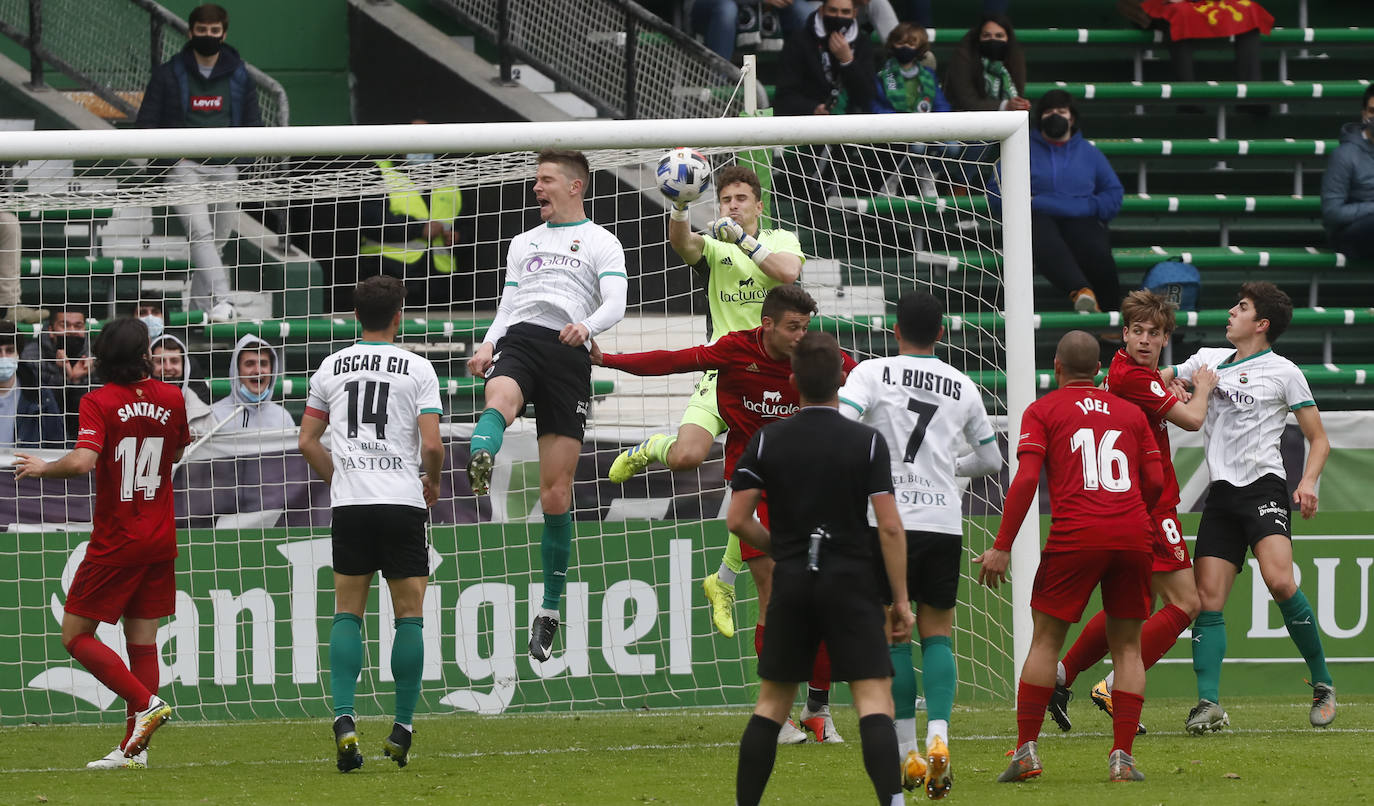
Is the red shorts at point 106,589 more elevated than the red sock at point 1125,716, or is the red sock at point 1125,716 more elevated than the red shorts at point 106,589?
the red shorts at point 106,589

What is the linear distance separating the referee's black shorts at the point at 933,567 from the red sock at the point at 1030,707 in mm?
421

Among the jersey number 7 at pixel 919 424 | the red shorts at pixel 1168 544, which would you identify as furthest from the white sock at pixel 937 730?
the red shorts at pixel 1168 544

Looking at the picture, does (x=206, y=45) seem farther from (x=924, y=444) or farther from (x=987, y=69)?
(x=924, y=444)

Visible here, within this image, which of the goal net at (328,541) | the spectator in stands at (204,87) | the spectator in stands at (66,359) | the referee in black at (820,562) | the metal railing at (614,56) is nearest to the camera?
the referee in black at (820,562)

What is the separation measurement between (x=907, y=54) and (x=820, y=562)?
8.22 m

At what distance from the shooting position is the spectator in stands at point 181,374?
9.48 meters

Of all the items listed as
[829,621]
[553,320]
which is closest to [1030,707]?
[829,621]

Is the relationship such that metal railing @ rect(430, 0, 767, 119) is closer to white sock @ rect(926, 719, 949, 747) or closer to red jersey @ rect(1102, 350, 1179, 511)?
red jersey @ rect(1102, 350, 1179, 511)

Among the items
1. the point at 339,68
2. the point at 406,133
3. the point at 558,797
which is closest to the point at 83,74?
the point at 339,68

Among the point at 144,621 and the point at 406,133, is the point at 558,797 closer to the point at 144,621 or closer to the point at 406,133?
the point at 144,621

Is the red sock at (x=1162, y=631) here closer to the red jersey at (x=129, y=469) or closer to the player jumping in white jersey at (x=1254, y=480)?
the player jumping in white jersey at (x=1254, y=480)

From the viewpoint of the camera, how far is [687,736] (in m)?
8.03

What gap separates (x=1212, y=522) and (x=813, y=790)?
9.64 feet

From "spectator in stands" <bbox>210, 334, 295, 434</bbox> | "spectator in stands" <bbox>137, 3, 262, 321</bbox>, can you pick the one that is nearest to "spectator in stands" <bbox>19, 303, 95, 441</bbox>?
"spectator in stands" <bbox>210, 334, 295, 434</bbox>
